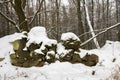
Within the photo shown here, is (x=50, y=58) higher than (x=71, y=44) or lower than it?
lower

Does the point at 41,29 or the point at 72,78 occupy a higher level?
the point at 41,29

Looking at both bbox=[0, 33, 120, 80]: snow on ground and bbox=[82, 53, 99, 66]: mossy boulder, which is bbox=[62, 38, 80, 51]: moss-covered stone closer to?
bbox=[0, 33, 120, 80]: snow on ground

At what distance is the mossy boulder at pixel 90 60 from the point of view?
8.81 metres

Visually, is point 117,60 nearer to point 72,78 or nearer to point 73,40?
point 73,40

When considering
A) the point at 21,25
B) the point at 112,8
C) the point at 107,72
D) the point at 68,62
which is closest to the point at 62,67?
the point at 68,62

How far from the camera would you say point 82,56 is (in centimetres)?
908

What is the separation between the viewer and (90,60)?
890 centimetres

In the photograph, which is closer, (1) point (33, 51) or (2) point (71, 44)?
(1) point (33, 51)

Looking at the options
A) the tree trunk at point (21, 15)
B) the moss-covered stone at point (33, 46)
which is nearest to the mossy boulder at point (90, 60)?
the moss-covered stone at point (33, 46)

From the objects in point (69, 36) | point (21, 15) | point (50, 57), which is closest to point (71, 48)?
point (69, 36)

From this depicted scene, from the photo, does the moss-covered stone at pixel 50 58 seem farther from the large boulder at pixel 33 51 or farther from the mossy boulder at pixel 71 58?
the mossy boulder at pixel 71 58

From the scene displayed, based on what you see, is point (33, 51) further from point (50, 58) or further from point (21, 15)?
point (21, 15)

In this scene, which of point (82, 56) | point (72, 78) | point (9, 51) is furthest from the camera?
point (9, 51)

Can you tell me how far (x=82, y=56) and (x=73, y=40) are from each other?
632 mm
